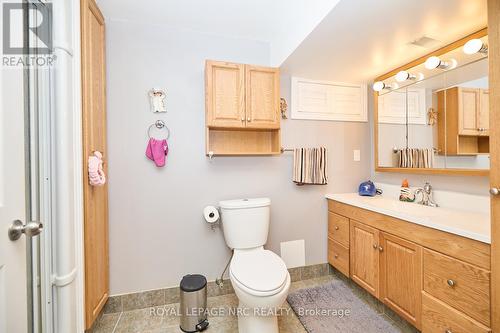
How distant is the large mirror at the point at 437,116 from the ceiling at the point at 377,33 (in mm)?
152

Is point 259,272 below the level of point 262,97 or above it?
below

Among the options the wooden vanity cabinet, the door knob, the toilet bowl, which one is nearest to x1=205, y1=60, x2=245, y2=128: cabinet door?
the toilet bowl

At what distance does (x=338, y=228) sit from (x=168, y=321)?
5.17ft

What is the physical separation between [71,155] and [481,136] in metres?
2.43

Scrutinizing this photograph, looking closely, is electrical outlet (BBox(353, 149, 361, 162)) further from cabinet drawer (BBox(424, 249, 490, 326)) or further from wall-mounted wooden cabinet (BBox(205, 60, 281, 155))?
cabinet drawer (BBox(424, 249, 490, 326))

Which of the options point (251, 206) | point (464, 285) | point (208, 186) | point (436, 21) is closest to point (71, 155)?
point (208, 186)

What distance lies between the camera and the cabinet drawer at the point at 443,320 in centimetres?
105

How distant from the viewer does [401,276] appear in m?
1.43

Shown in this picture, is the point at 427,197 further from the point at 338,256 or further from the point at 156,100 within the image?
the point at 156,100

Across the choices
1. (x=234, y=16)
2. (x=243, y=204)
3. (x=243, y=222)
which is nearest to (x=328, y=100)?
(x=234, y=16)

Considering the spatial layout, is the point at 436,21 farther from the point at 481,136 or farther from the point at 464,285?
the point at 464,285

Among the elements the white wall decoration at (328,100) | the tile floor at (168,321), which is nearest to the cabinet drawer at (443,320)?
the tile floor at (168,321)

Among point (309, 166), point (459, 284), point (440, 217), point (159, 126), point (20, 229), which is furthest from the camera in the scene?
point (309, 166)

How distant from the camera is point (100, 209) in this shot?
5.18ft
